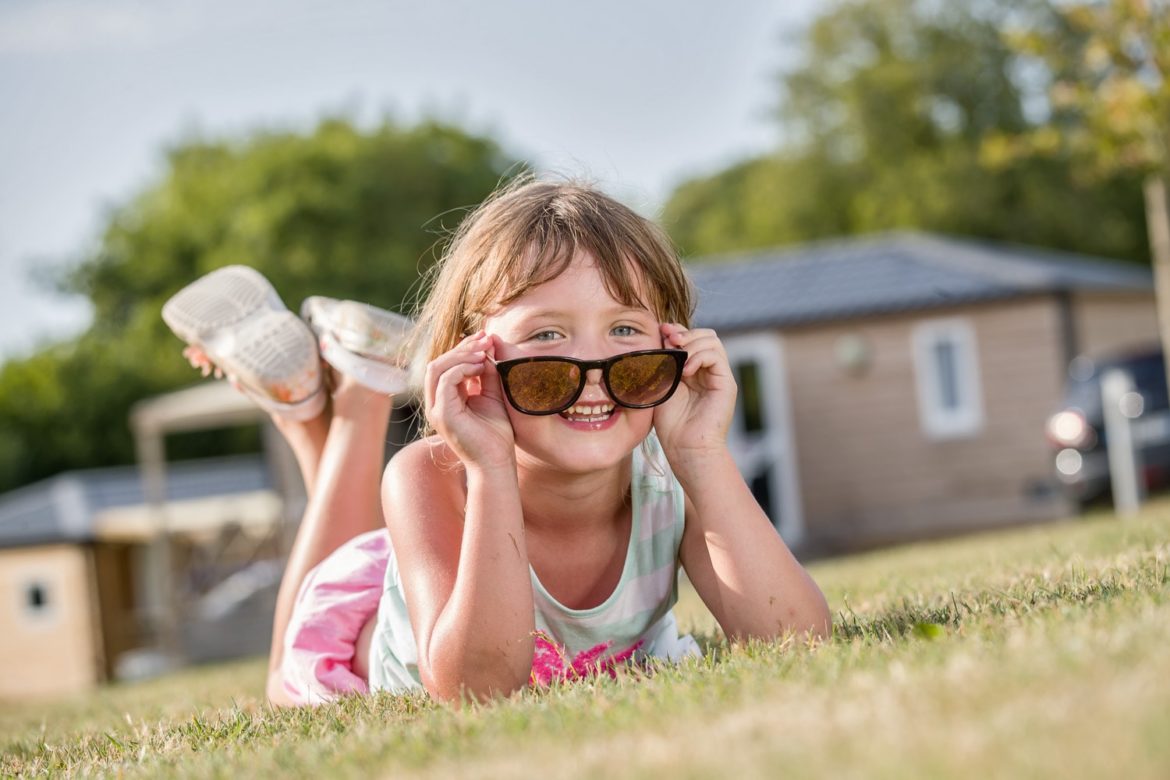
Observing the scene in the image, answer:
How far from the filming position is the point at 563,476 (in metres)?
3.21

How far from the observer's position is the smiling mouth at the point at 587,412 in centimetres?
306

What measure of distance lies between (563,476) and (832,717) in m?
1.48

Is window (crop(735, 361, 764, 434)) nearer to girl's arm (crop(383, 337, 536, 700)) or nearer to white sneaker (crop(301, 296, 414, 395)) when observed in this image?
white sneaker (crop(301, 296, 414, 395))

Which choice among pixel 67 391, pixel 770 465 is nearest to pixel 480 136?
pixel 67 391

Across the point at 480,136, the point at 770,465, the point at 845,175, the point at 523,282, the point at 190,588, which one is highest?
the point at 480,136

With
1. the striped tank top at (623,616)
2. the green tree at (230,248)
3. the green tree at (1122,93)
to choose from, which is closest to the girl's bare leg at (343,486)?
the striped tank top at (623,616)

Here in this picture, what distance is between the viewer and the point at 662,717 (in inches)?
82.7

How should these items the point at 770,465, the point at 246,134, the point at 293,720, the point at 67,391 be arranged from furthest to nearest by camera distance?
the point at 246,134 → the point at 67,391 → the point at 770,465 → the point at 293,720

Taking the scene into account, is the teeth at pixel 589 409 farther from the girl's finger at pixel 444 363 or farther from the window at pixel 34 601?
the window at pixel 34 601

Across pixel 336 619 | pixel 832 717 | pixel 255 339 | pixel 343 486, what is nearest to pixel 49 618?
pixel 255 339

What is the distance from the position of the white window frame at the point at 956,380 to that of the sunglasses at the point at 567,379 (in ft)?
55.1

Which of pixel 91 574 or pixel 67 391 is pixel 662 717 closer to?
pixel 91 574

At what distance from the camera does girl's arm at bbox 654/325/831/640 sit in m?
3.08

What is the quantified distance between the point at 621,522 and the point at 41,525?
23.7 m
